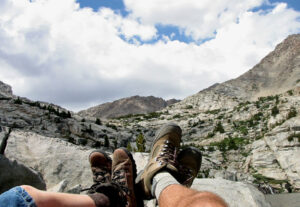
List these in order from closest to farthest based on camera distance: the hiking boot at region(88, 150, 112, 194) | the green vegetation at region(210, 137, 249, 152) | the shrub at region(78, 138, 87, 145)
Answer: the hiking boot at region(88, 150, 112, 194) → the shrub at region(78, 138, 87, 145) → the green vegetation at region(210, 137, 249, 152)

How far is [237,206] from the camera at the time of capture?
514 centimetres

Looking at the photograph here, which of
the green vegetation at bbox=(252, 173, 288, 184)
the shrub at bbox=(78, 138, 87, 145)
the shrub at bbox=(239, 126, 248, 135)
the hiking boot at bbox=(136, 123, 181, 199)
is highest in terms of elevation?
the shrub at bbox=(239, 126, 248, 135)

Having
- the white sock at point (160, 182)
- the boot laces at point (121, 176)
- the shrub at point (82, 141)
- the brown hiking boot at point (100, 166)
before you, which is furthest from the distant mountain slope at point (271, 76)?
the white sock at point (160, 182)

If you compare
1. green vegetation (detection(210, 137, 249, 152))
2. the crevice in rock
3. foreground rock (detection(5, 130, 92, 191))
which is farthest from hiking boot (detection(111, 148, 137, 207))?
green vegetation (detection(210, 137, 249, 152))

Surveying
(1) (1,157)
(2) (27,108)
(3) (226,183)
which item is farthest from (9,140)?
(2) (27,108)

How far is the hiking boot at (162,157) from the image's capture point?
144 inches

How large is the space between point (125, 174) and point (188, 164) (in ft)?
3.59

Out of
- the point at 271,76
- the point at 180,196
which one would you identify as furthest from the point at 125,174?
the point at 271,76

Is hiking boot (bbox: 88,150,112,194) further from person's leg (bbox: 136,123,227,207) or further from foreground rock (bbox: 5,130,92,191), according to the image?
foreground rock (bbox: 5,130,92,191)

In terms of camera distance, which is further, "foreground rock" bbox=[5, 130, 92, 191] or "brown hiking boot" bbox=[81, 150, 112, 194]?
"foreground rock" bbox=[5, 130, 92, 191]

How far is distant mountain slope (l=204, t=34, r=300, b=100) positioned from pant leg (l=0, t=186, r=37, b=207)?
107 meters

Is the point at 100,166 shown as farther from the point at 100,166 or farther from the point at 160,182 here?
the point at 160,182

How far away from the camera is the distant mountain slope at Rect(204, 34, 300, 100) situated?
4400 inches

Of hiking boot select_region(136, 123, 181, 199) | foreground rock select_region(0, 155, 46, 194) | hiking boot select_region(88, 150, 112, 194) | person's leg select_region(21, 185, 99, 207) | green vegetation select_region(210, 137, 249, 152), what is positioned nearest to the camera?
person's leg select_region(21, 185, 99, 207)
